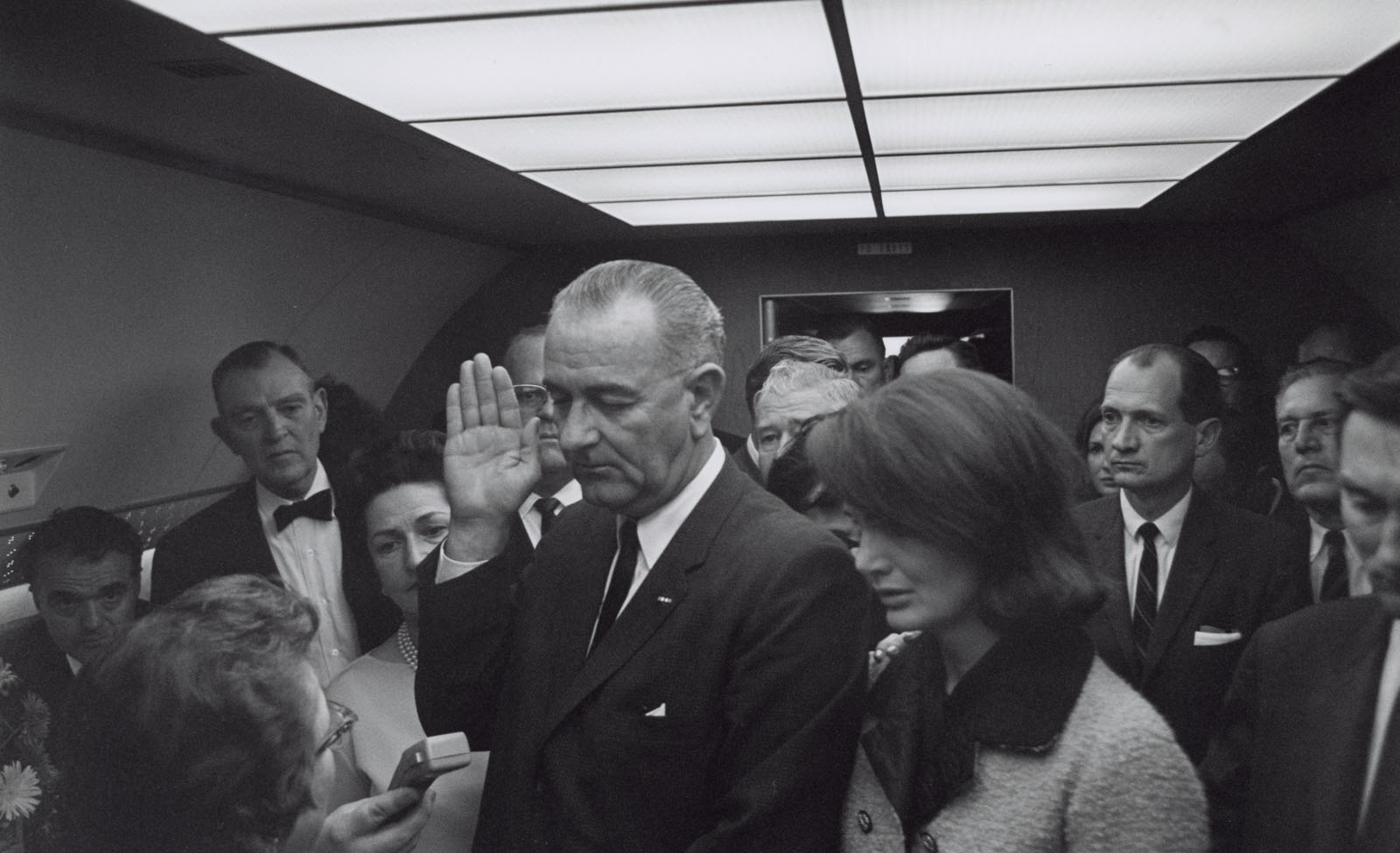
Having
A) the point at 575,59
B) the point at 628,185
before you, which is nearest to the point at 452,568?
the point at 575,59

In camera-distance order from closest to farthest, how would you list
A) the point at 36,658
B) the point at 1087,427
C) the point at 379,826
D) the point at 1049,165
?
1. the point at 379,826
2. the point at 36,658
3. the point at 1087,427
4. the point at 1049,165

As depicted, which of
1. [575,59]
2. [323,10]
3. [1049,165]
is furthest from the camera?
[1049,165]

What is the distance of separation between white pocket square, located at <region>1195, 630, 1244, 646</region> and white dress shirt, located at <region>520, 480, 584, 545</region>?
3.66 feet

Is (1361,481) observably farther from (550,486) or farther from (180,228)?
(180,228)

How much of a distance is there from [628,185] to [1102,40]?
1085mm

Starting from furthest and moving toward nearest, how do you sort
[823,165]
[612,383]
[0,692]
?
[823,165]
[0,692]
[612,383]

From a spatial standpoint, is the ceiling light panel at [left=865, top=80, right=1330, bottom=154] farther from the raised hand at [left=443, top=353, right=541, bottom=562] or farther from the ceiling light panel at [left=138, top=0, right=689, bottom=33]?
the raised hand at [left=443, top=353, right=541, bottom=562]

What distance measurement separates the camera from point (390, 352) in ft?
7.59

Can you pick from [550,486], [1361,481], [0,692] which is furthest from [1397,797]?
[0,692]

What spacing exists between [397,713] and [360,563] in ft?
1.05

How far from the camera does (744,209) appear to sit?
7.92 ft

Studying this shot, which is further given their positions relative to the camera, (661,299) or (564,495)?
(564,495)

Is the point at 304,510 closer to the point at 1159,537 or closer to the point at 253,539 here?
the point at 253,539

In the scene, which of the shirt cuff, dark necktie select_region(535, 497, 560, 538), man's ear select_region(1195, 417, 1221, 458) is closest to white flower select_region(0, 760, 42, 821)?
the shirt cuff
